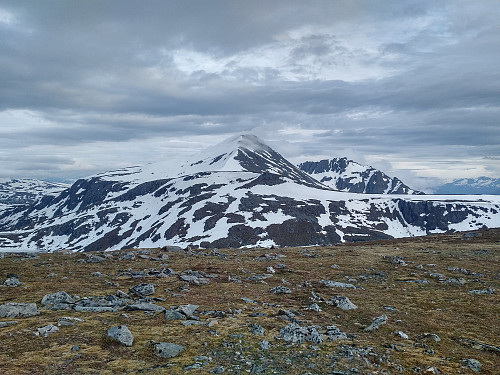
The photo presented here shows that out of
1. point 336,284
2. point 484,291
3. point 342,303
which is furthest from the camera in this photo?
point 336,284

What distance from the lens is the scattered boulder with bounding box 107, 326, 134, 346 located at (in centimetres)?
1691

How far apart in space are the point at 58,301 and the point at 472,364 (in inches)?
1016

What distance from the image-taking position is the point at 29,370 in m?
13.7

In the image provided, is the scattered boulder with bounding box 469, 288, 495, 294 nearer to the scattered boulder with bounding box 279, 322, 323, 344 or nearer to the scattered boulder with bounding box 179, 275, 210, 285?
the scattered boulder with bounding box 279, 322, 323, 344

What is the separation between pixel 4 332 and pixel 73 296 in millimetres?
8315

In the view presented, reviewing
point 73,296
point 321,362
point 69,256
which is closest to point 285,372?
point 321,362

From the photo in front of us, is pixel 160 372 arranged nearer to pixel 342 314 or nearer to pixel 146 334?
pixel 146 334

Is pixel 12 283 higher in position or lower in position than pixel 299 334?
lower

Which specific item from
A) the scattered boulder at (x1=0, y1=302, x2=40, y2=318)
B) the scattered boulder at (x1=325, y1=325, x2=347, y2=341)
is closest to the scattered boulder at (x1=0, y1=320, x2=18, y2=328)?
the scattered boulder at (x1=0, y1=302, x2=40, y2=318)

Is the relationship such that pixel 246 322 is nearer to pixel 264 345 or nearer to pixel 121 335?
pixel 264 345

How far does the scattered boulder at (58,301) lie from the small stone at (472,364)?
23884 millimetres

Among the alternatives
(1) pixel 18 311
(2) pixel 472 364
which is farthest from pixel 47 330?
(2) pixel 472 364

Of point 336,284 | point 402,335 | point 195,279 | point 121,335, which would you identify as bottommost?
point 336,284

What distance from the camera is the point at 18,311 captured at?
21203mm
